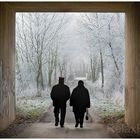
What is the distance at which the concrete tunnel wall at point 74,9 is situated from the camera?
56.1ft

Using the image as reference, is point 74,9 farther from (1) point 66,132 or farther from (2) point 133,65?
(1) point 66,132

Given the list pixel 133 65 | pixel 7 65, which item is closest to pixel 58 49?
pixel 7 65

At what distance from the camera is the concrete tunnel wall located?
17.1 m

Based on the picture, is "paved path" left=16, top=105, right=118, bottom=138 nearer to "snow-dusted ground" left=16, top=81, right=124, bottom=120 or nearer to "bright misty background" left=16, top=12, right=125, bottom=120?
"snow-dusted ground" left=16, top=81, right=124, bottom=120

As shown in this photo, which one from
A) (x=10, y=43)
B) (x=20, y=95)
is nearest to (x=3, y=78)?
(x=10, y=43)

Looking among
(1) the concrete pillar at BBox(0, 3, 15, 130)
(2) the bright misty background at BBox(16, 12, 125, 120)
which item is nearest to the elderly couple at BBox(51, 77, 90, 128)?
(1) the concrete pillar at BBox(0, 3, 15, 130)

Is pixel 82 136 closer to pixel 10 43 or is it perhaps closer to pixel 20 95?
pixel 10 43

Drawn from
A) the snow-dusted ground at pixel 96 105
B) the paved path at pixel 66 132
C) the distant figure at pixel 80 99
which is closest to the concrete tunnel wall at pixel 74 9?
the paved path at pixel 66 132

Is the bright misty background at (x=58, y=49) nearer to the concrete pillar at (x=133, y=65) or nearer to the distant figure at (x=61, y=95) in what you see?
the distant figure at (x=61, y=95)

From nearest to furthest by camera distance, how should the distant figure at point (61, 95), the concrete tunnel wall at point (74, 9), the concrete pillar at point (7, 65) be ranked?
the concrete pillar at point (7, 65)
the concrete tunnel wall at point (74, 9)
the distant figure at point (61, 95)

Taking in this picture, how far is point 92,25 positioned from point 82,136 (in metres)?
21.5

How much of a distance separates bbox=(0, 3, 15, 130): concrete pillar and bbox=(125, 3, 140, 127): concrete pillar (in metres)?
5.09

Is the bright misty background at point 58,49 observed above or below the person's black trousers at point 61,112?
above

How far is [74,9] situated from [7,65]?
12.4 feet
